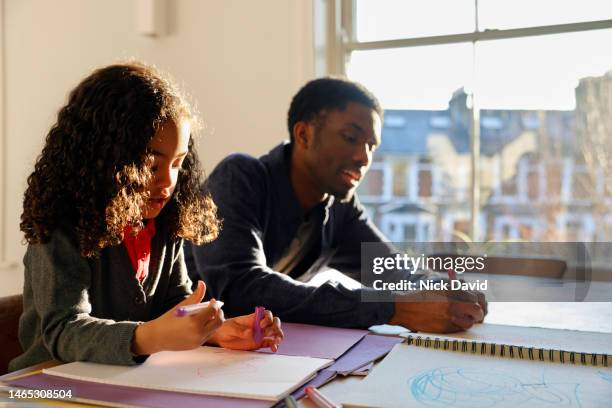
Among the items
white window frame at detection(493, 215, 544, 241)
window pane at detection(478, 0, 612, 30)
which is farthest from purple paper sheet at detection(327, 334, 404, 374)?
window pane at detection(478, 0, 612, 30)

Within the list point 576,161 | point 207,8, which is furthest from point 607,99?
point 207,8

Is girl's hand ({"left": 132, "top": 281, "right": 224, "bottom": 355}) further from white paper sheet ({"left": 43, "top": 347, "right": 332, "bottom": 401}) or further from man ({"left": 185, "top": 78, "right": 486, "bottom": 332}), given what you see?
man ({"left": 185, "top": 78, "right": 486, "bottom": 332})

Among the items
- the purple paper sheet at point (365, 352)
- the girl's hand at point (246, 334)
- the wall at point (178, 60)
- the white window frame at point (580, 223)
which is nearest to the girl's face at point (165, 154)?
the girl's hand at point (246, 334)

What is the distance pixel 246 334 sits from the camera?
0.92 meters

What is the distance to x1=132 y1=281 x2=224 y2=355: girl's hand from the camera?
78 centimetres

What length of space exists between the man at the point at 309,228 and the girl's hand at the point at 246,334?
8.0 inches

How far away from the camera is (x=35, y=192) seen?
0.96 meters

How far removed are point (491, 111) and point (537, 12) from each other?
355 mm

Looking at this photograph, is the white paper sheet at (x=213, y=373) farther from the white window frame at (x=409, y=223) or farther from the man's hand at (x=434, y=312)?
the white window frame at (x=409, y=223)

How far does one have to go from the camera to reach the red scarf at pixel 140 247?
41.8 inches

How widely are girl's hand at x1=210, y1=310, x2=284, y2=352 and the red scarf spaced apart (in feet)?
0.72

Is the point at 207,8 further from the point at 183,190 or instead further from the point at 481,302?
the point at 481,302

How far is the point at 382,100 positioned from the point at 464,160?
0.37 m

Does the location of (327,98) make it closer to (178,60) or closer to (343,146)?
(343,146)
